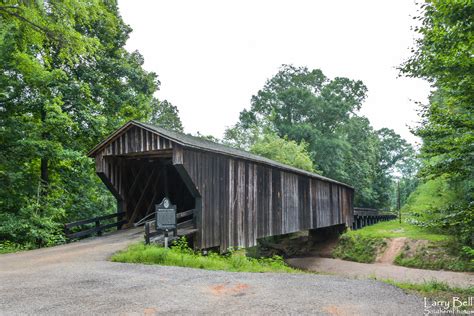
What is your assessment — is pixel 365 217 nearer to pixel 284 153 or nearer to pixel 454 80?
pixel 284 153

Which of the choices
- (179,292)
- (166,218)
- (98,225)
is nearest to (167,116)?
(98,225)

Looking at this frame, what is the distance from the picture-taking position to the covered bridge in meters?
9.32

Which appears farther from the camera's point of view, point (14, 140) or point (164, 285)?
point (14, 140)

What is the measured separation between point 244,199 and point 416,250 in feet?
33.4

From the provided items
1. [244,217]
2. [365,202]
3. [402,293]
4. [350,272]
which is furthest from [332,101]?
[402,293]

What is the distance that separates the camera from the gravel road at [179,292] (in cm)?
385

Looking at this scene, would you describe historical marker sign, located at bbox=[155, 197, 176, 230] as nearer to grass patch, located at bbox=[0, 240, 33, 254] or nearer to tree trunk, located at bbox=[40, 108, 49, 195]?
grass patch, located at bbox=[0, 240, 33, 254]

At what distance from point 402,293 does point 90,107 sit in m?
12.3

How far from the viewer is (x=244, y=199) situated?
1121 cm

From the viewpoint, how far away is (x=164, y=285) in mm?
4848

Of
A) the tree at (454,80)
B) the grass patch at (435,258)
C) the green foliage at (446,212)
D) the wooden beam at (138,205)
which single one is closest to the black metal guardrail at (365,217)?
the green foliage at (446,212)

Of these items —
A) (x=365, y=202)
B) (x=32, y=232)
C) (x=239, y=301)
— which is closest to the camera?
(x=239, y=301)

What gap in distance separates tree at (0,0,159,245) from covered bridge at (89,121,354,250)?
1803 millimetres

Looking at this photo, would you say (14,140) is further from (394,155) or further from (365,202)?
(394,155)
